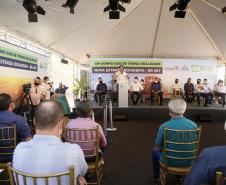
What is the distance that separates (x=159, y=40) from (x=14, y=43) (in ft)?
21.9

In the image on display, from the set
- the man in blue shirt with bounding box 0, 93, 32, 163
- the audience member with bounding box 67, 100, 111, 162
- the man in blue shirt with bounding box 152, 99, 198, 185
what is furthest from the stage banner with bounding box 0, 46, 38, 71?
the man in blue shirt with bounding box 152, 99, 198, 185

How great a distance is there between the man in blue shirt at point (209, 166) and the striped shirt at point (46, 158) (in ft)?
2.03

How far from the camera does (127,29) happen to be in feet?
28.1

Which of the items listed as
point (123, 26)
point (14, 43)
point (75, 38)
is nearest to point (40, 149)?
point (14, 43)

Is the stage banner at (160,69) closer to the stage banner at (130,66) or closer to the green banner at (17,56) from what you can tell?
the stage banner at (130,66)

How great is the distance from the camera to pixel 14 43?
5.32 m

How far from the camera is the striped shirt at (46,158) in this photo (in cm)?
89

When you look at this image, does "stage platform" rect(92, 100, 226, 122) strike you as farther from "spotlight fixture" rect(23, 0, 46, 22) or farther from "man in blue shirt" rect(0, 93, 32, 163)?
"man in blue shirt" rect(0, 93, 32, 163)

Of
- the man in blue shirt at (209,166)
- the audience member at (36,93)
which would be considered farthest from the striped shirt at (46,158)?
the audience member at (36,93)

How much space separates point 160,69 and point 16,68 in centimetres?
752

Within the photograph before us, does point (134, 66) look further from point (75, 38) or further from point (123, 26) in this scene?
point (75, 38)

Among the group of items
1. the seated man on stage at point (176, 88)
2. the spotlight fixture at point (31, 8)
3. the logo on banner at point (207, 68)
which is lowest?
the seated man on stage at point (176, 88)

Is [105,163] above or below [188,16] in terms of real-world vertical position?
below

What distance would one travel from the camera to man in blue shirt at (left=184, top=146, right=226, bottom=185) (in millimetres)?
851
